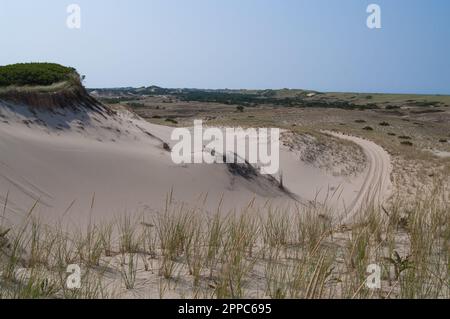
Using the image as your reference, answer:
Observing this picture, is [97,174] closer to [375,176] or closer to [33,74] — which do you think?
[33,74]

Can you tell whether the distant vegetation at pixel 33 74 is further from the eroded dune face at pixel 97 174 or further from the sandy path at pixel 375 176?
the sandy path at pixel 375 176

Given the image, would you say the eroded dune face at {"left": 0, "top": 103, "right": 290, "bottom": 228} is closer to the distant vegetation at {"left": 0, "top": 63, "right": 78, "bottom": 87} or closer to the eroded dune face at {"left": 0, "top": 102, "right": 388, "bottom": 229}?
the eroded dune face at {"left": 0, "top": 102, "right": 388, "bottom": 229}

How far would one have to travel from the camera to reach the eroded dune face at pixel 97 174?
843 centimetres

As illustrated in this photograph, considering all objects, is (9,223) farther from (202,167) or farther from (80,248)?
(202,167)

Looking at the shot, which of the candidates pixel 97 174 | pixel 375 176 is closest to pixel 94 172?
pixel 97 174

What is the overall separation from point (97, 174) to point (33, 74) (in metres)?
5.51

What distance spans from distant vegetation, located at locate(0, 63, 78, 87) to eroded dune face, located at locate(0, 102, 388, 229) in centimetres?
132

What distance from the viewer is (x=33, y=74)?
13977 mm

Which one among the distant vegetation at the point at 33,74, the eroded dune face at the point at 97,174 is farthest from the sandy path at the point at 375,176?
the distant vegetation at the point at 33,74

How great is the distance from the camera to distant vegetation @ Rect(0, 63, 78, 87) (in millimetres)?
13127

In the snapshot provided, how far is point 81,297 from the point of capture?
3441 mm

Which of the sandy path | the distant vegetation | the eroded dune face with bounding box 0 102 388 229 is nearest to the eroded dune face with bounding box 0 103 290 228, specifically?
the eroded dune face with bounding box 0 102 388 229
